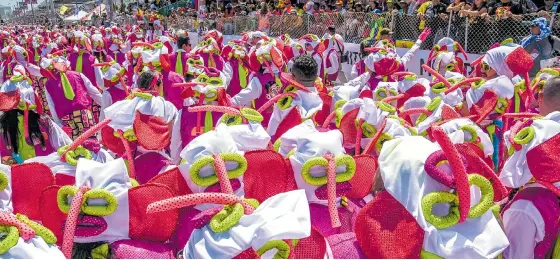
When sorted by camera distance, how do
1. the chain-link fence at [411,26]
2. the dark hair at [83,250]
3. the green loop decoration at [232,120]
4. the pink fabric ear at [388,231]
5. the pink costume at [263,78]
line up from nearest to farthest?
the pink fabric ear at [388,231], the dark hair at [83,250], the green loop decoration at [232,120], the pink costume at [263,78], the chain-link fence at [411,26]

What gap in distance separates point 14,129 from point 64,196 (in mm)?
2634

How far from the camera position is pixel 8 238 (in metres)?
1.37

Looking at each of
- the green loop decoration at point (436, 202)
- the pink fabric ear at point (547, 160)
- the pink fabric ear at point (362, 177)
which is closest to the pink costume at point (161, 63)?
the pink fabric ear at point (362, 177)

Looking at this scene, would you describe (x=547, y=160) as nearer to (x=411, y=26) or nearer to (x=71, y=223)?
(x=71, y=223)

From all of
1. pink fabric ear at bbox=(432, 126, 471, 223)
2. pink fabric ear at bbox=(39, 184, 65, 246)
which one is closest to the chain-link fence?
pink fabric ear at bbox=(432, 126, 471, 223)

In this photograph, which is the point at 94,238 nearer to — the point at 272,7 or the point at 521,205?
the point at 521,205

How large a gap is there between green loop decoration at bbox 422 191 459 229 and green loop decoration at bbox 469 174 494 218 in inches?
2.1

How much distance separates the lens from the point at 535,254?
2.06m

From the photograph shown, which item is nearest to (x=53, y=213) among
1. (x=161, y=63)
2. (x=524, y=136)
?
(x=524, y=136)

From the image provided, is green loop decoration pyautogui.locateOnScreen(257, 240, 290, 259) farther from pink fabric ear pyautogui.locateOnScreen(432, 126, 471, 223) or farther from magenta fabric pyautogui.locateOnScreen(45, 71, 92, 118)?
magenta fabric pyautogui.locateOnScreen(45, 71, 92, 118)

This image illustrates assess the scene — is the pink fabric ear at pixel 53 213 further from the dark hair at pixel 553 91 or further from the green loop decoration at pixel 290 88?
the dark hair at pixel 553 91

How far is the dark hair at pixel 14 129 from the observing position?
416 centimetres

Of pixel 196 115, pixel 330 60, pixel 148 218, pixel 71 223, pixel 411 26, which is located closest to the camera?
pixel 71 223

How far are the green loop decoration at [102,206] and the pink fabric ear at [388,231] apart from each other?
85 cm
